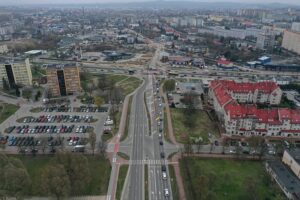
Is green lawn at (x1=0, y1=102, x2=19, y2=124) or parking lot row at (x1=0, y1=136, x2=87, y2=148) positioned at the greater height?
green lawn at (x1=0, y1=102, x2=19, y2=124)

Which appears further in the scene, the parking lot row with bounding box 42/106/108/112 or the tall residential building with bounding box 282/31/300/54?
the tall residential building with bounding box 282/31/300/54

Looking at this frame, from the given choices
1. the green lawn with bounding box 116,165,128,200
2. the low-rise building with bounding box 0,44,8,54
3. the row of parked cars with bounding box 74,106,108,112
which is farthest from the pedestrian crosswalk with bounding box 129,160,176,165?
the low-rise building with bounding box 0,44,8,54

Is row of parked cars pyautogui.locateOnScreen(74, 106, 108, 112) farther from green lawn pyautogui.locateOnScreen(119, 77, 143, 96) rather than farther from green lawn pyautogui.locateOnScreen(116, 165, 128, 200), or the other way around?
green lawn pyautogui.locateOnScreen(116, 165, 128, 200)

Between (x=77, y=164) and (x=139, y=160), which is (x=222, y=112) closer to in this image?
(x=139, y=160)

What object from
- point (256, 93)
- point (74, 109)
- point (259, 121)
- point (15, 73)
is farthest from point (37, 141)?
point (256, 93)

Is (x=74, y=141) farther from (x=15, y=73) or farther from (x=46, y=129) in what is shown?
(x=15, y=73)

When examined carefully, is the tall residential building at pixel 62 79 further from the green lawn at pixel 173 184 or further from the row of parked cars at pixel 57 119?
the green lawn at pixel 173 184

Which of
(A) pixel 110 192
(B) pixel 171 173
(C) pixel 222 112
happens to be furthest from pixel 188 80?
(A) pixel 110 192
